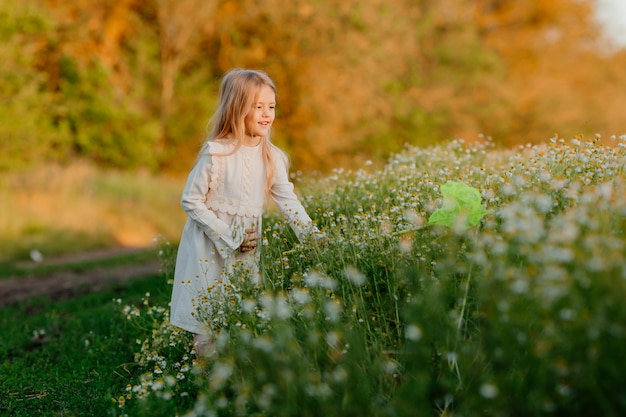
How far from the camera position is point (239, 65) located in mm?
23641

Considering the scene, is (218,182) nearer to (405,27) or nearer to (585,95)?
(405,27)

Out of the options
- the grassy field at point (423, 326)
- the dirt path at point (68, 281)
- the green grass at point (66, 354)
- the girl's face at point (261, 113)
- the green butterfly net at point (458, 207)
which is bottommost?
the dirt path at point (68, 281)

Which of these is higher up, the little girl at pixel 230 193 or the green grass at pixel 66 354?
the little girl at pixel 230 193

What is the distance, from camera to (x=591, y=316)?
241cm

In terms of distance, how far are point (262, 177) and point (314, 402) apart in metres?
2.49

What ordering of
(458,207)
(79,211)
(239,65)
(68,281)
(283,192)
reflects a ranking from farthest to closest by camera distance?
(239,65), (79,211), (68,281), (283,192), (458,207)

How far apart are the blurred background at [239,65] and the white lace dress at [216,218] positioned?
977 centimetres

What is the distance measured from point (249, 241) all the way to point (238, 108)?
3.45 feet

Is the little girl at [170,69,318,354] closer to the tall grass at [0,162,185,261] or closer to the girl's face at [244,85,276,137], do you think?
the girl's face at [244,85,276,137]

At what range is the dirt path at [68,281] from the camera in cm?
898

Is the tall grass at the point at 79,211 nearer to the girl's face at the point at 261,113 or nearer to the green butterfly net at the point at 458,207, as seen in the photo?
the girl's face at the point at 261,113

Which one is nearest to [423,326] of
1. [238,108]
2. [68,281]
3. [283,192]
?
[283,192]

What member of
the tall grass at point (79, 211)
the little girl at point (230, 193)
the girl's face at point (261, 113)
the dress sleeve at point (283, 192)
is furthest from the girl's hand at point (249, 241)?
the tall grass at point (79, 211)

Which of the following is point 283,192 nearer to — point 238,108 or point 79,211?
point 238,108
